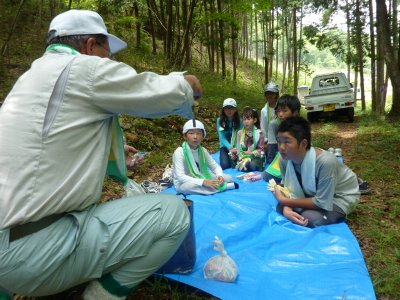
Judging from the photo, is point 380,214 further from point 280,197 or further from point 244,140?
point 244,140

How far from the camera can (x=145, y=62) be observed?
1189cm

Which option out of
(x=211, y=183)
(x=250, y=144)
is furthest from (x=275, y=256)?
(x=250, y=144)

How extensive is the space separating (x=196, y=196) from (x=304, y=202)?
4.67 feet

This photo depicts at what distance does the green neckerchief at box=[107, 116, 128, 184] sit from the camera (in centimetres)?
189

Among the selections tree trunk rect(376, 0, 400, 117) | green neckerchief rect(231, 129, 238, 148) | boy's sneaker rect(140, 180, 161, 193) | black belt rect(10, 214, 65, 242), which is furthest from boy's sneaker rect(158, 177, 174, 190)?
tree trunk rect(376, 0, 400, 117)

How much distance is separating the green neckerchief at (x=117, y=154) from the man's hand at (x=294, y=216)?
177cm

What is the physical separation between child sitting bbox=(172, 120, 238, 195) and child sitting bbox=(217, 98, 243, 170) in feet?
3.95

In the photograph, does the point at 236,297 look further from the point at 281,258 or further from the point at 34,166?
the point at 34,166

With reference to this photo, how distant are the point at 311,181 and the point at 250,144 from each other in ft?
8.78

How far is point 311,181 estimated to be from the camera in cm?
304

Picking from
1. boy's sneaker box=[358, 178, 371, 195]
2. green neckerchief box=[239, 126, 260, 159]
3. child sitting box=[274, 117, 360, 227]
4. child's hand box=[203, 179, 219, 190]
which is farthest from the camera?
green neckerchief box=[239, 126, 260, 159]

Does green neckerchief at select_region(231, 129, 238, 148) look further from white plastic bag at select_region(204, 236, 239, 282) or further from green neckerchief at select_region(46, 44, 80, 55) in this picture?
green neckerchief at select_region(46, 44, 80, 55)

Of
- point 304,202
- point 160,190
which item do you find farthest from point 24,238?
point 160,190

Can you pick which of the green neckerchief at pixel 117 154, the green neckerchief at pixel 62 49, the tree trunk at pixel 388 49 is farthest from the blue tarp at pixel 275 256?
the tree trunk at pixel 388 49
